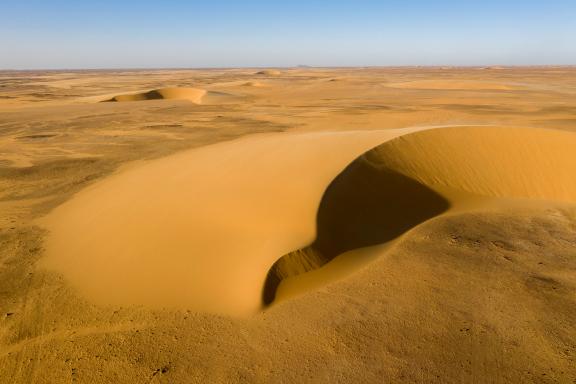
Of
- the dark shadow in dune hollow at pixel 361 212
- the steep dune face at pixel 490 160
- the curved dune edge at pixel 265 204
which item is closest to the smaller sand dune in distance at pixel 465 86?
the steep dune face at pixel 490 160

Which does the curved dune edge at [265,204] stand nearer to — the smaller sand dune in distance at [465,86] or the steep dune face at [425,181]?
the steep dune face at [425,181]

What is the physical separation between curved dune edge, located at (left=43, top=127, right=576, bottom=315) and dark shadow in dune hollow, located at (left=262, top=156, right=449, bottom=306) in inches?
1.0

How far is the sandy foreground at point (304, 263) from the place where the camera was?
160 inches

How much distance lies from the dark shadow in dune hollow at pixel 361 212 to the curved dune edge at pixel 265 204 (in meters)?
0.02

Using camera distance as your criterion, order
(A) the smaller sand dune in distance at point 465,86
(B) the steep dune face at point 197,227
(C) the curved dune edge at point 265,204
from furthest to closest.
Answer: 1. (A) the smaller sand dune in distance at point 465,86
2. (C) the curved dune edge at point 265,204
3. (B) the steep dune face at point 197,227

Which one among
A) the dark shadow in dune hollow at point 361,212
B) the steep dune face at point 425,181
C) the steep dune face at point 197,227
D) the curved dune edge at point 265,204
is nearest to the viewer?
the steep dune face at point 197,227

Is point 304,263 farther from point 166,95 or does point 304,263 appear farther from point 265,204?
point 166,95

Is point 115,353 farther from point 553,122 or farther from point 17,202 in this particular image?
point 553,122

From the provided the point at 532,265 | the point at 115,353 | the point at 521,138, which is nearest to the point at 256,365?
the point at 115,353

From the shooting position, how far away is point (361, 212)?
7520 millimetres

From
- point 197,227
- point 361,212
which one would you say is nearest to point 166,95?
point 197,227

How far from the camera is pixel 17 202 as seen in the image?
905cm

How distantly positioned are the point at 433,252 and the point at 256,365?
3545mm

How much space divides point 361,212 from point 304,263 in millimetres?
2085
